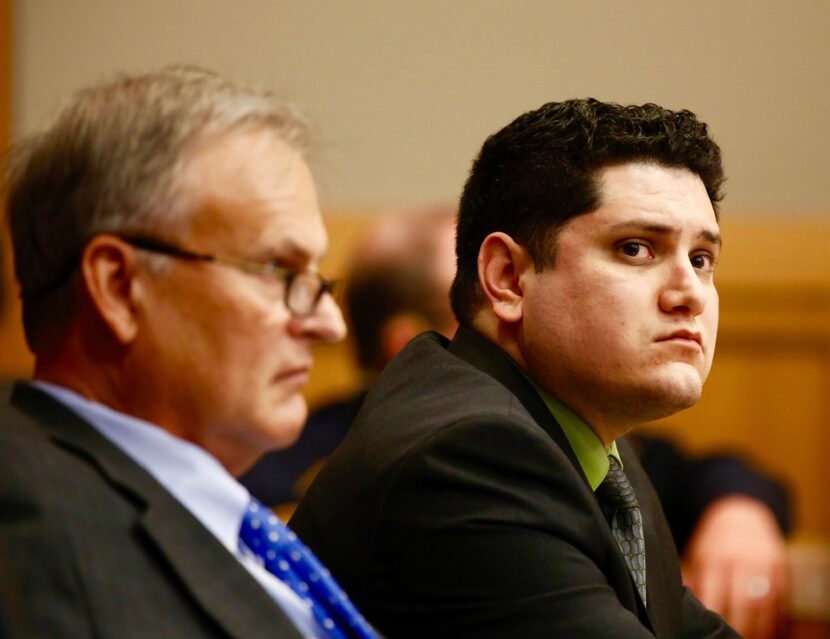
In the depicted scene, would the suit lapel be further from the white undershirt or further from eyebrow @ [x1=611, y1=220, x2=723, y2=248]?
the white undershirt

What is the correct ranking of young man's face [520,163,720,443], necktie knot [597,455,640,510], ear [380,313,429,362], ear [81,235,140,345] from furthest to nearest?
ear [380,313,429,362] < necktie knot [597,455,640,510] < young man's face [520,163,720,443] < ear [81,235,140,345]

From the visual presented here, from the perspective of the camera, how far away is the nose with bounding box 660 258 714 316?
1501 millimetres

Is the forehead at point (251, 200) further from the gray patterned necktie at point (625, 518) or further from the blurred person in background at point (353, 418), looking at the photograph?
the blurred person in background at point (353, 418)

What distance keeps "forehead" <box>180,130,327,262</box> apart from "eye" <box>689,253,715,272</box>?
0.54 metres

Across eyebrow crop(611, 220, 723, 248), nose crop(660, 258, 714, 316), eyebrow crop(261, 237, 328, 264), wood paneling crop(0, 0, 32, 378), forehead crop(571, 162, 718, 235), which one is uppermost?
forehead crop(571, 162, 718, 235)

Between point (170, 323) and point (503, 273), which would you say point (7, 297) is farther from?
point (170, 323)

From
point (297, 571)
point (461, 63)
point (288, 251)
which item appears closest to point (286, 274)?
point (288, 251)

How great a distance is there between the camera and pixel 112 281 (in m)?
1.16

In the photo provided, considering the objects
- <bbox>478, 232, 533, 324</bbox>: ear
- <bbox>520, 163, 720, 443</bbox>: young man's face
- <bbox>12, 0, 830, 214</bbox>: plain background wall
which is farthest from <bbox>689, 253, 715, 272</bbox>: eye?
<bbox>12, 0, 830, 214</bbox>: plain background wall

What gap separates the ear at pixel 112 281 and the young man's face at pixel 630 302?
1.86 ft

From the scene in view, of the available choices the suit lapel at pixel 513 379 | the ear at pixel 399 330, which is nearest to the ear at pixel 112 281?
the suit lapel at pixel 513 379

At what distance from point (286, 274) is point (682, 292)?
531 mm

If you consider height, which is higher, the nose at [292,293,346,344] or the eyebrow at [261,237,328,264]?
the eyebrow at [261,237,328,264]

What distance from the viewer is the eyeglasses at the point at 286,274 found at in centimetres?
116
